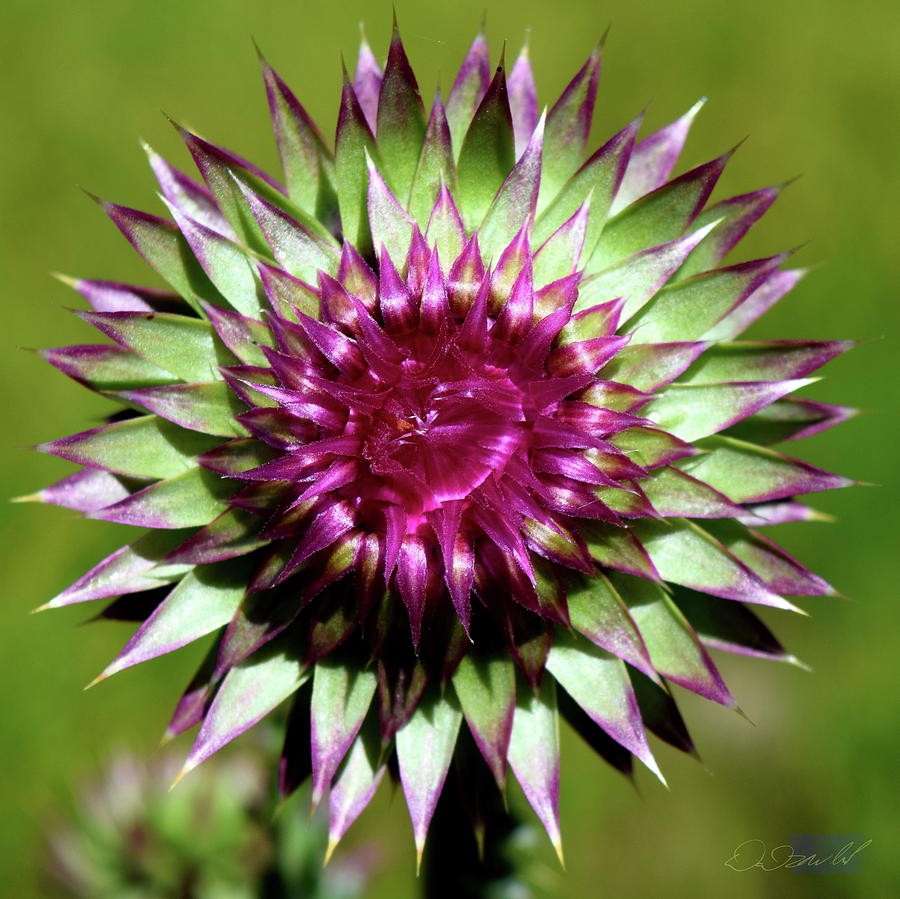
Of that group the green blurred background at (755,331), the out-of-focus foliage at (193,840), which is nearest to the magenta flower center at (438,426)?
the out-of-focus foliage at (193,840)

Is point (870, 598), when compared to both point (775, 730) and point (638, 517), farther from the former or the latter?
point (638, 517)

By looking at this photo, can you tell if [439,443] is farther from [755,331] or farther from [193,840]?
[755,331]

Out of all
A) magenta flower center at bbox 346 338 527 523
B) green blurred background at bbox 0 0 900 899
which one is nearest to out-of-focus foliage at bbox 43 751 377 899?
green blurred background at bbox 0 0 900 899

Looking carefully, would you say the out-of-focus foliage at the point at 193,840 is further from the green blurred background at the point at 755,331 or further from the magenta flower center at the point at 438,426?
the magenta flower center at the point at 438,426

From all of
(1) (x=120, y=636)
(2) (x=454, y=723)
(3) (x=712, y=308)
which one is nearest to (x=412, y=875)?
(1) (x=120, y=636)

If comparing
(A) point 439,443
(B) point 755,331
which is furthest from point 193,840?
(B) point 755,331

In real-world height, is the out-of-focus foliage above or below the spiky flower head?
below

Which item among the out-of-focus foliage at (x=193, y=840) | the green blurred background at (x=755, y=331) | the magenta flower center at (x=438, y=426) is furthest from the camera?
the green blurred background at (x=755, y=331)

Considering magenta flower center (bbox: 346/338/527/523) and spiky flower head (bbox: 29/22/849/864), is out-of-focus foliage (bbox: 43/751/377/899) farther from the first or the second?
magenta flower center (bbox: 346/338/527/523)
